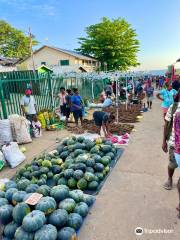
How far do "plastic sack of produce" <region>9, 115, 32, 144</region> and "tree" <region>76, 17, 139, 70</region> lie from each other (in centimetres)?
3100

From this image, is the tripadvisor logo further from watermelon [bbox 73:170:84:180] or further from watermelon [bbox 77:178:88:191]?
watermelon [bbox 73:170:84:180]

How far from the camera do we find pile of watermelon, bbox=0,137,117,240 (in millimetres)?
3016

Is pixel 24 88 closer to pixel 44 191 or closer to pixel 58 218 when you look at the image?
pixel 44 191

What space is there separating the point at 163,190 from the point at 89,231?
1.76m

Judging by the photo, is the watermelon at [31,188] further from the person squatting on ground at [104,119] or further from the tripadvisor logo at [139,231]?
the person squatting on ground at [104,119]

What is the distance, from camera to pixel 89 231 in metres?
3.43

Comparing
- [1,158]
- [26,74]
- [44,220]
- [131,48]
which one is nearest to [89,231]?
[44,220]

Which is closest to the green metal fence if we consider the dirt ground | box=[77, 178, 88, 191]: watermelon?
the dirt ground

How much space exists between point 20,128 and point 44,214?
15.6ft

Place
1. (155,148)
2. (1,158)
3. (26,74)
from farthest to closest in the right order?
(26,74)
(155,148)
(1,158)

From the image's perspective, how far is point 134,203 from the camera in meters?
4.04

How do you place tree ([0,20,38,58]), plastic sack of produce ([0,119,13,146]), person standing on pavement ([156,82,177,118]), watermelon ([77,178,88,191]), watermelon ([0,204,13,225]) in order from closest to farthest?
watermelon ([0,204,13,225])
watermelon ([77,178,88,191])
plastic sack of produce ([0,119,13,146])
person standing on pavement ([156,82,177,118])
tree ([0,20,38,58])

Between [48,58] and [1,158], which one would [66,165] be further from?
[48,58]

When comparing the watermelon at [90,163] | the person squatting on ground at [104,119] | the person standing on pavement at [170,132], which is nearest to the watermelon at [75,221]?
the watermelon at [90,163]
